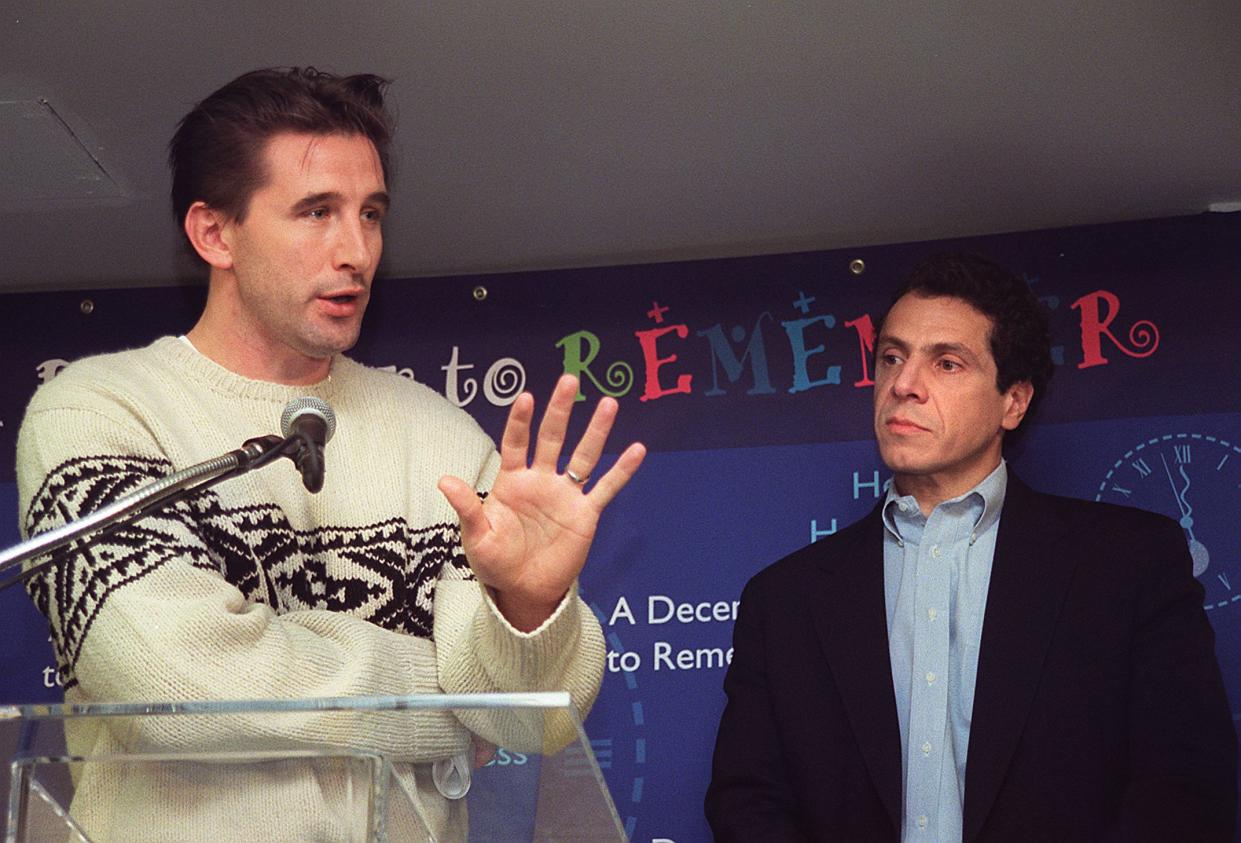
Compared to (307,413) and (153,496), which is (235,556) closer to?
(307,413)

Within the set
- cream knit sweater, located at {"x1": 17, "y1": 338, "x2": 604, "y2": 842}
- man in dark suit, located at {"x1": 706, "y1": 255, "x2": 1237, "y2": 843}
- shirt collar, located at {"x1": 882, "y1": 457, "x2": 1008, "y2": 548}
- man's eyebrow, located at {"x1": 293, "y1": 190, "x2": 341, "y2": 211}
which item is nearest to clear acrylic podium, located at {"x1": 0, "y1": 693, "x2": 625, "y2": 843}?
cream knit sweater, located at {"x1": 17, "y1": 338, "x2": 604, "y2": 842}

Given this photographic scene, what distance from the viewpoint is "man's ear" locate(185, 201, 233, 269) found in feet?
7.13

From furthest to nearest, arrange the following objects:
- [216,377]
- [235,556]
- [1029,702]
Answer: [1029,702], [216,377], [235,556]

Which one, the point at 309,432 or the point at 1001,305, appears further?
the point at 1001,305

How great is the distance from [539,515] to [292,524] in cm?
42

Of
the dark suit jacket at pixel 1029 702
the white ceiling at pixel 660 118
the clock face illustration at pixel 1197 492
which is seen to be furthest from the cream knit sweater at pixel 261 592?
the clock face illustration at pixel 1197 492

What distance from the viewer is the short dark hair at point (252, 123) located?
7.04 feet

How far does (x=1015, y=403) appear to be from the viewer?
9.90ft

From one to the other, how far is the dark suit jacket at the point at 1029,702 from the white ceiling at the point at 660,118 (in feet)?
2.31

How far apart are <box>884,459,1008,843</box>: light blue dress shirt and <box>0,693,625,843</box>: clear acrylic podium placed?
1494 millimetres

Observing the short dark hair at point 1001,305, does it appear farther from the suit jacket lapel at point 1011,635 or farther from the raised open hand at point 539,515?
the raised open hand at point 539,515

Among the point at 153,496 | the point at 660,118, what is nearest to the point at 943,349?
the point at 660,118

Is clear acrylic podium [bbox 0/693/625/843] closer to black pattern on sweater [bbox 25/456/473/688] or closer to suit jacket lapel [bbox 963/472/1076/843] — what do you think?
black pattern on sweater [bbox 25/456/473/688]

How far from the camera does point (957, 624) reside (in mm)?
2725
